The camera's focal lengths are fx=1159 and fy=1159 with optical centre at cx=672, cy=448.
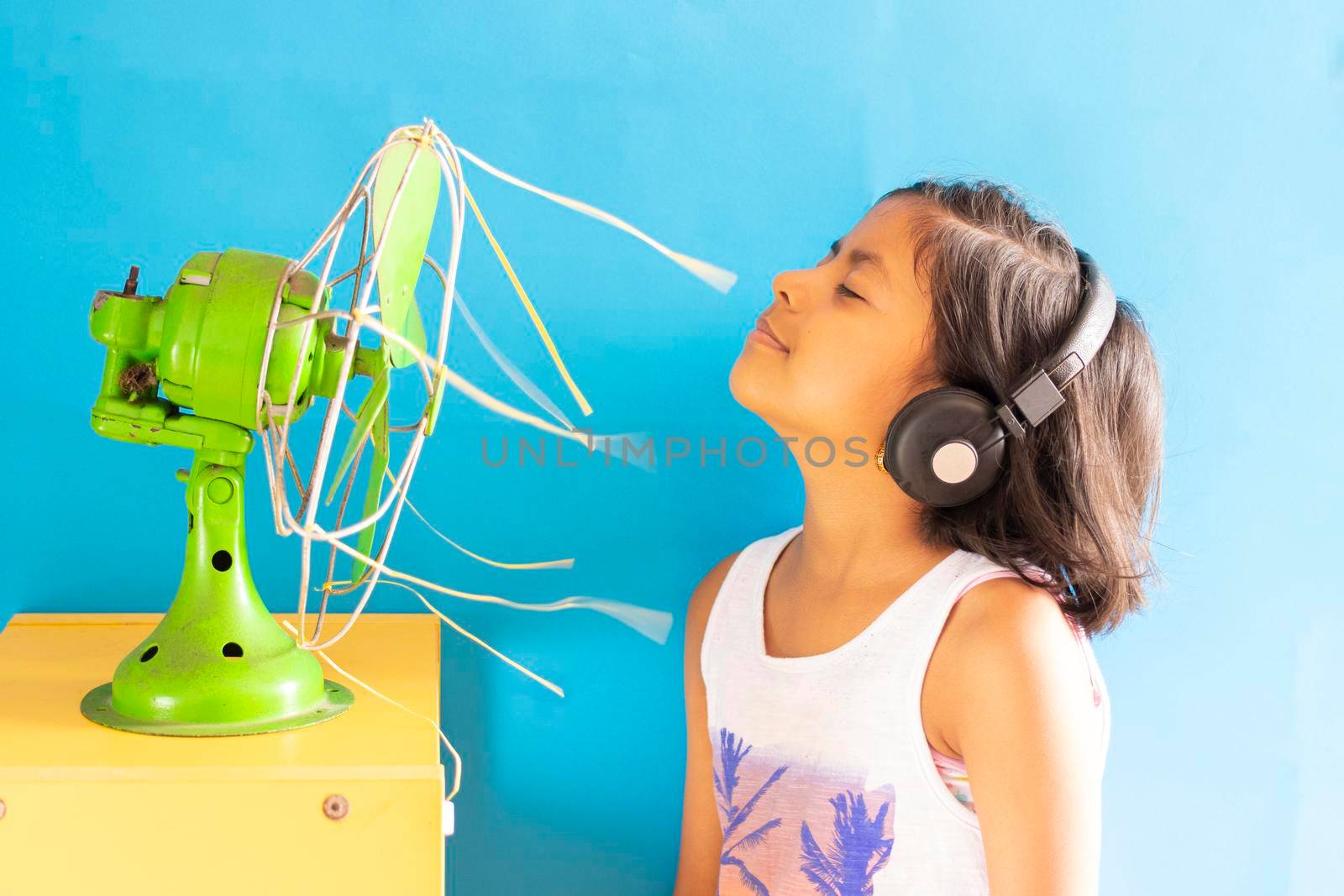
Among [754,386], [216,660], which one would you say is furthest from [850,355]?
[216,660]

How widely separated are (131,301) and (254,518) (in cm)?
35

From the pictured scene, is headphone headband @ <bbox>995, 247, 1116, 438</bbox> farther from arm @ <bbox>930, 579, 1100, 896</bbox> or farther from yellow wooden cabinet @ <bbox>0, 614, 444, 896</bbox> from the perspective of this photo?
yellow wooden cabinet @ <bbox>0, 614, 444, 896</bbox>

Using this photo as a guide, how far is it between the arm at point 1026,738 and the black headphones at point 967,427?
12 cm

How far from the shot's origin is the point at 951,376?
99cm

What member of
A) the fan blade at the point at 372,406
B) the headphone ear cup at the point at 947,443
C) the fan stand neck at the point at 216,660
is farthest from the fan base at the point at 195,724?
the headphone ear cup at the point at 947,443

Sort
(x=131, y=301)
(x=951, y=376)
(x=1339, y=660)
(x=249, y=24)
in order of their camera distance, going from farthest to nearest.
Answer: (x=1339, y=660) < (x=249, y=24) < (x=951, y=376) < (x=131, y=301)

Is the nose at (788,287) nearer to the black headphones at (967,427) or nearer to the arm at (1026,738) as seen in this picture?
the black headphones at (967,427)

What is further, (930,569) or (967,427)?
(930,569)

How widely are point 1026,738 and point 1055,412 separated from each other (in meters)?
0.28

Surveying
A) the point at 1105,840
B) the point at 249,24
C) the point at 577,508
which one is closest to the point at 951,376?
the point at 577,508

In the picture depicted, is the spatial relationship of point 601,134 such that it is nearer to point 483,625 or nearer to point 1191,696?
point 483,625

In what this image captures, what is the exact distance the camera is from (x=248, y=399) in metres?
0.82

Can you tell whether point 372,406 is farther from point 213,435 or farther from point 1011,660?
point 1011,660

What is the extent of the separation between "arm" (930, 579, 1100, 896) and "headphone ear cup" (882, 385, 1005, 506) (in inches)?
4.4
